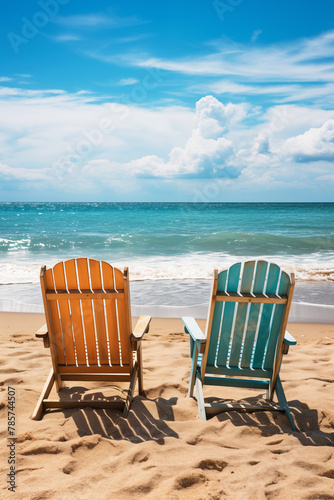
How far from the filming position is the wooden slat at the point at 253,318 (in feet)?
9.48

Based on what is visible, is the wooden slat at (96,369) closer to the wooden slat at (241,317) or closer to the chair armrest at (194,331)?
the chair armrest at (194,331)

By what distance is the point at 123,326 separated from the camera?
305 cm

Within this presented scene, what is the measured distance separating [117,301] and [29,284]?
6229 millimetres

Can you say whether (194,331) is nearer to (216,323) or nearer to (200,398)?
(216,323)

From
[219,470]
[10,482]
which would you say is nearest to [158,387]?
[219,470]

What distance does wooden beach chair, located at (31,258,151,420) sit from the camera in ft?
9.59

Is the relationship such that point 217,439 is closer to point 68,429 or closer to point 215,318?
point 215,318

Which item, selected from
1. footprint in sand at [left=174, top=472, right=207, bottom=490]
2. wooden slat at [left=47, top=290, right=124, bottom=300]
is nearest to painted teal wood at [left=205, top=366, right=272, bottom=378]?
wooden slat at [left=47, top=290, right=124, bottom=300]

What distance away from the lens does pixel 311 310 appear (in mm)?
6570

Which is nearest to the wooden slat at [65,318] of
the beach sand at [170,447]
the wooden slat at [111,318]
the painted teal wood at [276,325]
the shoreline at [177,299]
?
the wooden slat at [111,318]

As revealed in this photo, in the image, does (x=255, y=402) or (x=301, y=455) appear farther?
(x=255, y=402)

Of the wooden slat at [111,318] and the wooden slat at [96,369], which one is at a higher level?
the wooden slat at [111,318]

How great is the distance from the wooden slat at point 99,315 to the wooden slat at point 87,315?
0.04m

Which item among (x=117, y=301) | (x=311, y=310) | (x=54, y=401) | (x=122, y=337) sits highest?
(x=117, y=301)
